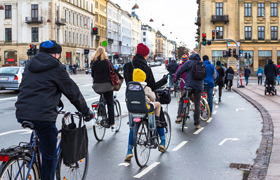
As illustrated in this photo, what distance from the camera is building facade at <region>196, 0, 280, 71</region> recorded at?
2383 inches

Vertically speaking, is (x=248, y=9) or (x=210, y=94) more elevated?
(x=248, y=9)

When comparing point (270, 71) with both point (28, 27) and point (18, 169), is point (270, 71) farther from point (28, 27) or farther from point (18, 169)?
point (28, 27)

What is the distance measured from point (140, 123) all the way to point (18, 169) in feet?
8.44

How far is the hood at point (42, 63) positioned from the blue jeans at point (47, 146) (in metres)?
0.53

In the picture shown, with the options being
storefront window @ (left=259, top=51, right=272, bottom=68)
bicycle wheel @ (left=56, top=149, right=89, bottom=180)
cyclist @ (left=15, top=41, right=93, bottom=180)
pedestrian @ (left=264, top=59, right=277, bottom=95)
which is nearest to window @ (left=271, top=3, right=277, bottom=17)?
storefront window @ (left=259, top=51, right=272, bottom=68)

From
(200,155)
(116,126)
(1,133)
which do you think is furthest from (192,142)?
(1,133)

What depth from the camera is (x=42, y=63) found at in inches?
152

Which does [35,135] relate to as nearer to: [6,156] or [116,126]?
[6,156]

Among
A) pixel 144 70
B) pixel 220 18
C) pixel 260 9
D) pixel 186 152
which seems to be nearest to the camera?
pixel 144 70

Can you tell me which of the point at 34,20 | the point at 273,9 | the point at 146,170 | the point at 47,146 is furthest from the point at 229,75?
the point at 34,20

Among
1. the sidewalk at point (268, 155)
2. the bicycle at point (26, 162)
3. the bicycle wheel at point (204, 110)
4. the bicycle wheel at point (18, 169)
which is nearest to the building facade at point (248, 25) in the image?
the bicycle wheel at point (204, 110)

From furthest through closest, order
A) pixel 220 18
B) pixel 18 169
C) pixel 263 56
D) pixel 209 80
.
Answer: pixel 263 56 < pixel 220 18 < pixel 209 80 < pixel 18 169

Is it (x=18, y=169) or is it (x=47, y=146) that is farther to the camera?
(x=47, y=146)

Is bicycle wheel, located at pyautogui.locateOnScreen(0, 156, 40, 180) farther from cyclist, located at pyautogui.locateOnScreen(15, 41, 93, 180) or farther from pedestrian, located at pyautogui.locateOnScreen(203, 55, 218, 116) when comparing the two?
pedestrian, located at pyautogui.locateOnScreen(203, 55, 218, 116)
